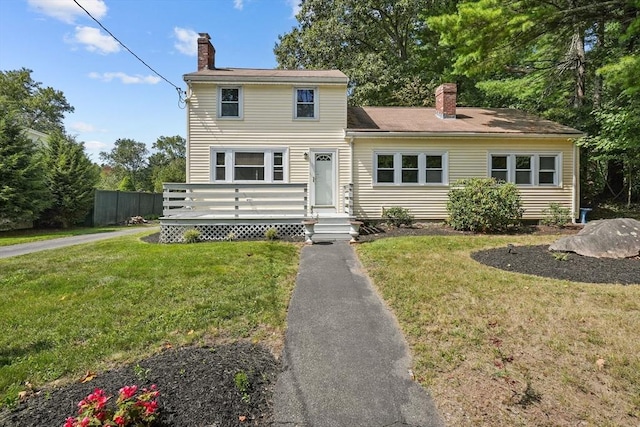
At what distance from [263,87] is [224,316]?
1010 cm

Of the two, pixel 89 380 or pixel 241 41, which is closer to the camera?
pixel 89 380

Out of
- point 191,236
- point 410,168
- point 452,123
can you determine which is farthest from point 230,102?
point 452,123

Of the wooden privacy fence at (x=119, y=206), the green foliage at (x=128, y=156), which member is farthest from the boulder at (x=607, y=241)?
the green foliage at (x=128, y=156)

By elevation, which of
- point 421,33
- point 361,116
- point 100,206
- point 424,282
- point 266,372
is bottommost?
point 266,372

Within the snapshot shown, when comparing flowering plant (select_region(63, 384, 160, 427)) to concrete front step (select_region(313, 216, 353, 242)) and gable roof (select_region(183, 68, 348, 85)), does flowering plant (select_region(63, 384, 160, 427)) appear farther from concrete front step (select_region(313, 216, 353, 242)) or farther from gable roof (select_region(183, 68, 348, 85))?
gable roof (select_region(183, 68, 348, 85))

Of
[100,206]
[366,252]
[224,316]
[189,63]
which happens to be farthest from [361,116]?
[100,206]

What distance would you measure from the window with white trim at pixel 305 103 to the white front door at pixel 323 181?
1467mm

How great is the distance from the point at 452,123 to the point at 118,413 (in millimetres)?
13636

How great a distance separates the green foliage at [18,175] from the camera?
13.5 m

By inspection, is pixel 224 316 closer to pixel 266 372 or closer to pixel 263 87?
pixel 266 372

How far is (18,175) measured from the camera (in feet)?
45.2

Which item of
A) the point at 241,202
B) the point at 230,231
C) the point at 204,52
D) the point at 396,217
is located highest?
the point at 204,52

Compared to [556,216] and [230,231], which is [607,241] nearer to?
[556,216]

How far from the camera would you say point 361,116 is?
13.8 metres
